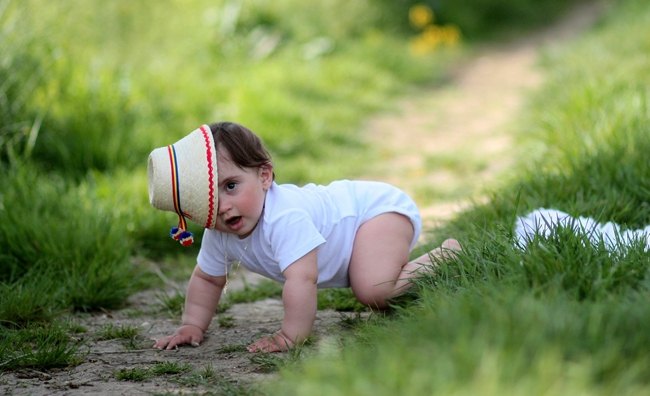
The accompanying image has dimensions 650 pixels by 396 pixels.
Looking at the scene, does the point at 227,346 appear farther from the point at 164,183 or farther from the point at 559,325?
the point at 559,325

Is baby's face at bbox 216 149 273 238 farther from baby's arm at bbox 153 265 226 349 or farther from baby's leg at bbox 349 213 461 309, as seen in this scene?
baby's leg at bbox 349 213 461 309

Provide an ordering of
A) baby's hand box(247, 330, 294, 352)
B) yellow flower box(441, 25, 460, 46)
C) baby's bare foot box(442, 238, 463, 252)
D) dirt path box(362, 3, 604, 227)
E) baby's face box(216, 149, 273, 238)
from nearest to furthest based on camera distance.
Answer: baby's hand box(247, 330, 294, 352)
baby's face box(216, 149, 273, 238)
baby's bare foot box(442, 238, 463, 252)
dirt path box(362, 3, 604, 227)
yellow flower box(441, 25, 460, 46)

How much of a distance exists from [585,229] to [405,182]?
256cm

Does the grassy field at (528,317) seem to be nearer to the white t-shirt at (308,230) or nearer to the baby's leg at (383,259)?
the baby's leg at (383,259)

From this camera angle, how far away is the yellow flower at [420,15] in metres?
11.1

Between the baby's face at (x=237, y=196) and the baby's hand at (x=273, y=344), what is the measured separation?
1.37 feet

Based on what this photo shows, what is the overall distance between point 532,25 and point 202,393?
13.0 meters

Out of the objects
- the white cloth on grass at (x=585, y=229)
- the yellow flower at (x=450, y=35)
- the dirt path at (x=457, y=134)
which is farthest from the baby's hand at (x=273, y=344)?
the yellow flower at (x=450, y=35)

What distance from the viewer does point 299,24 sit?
9.12m

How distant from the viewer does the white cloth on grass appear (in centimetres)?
244

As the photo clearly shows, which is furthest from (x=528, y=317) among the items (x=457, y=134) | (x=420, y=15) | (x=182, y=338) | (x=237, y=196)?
(x=420, y=15)

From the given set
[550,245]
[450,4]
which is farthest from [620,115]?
[450,4]

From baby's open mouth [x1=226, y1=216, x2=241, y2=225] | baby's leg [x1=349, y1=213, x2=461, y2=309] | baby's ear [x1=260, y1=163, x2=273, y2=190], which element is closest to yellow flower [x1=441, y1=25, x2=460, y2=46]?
baby's leg [x1=349, y1=213, x2=461, y2=309]

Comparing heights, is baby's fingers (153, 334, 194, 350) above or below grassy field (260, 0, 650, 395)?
below
